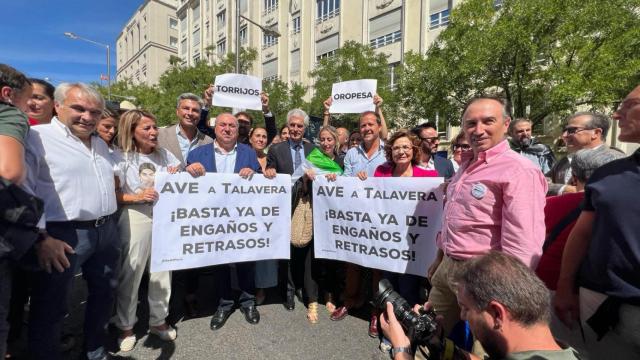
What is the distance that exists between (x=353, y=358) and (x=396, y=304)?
172cm

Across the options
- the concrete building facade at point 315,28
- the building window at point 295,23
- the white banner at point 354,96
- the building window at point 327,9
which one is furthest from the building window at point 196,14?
the white banner at point 354,96

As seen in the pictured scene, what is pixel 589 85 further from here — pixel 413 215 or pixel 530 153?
pixel 413 215

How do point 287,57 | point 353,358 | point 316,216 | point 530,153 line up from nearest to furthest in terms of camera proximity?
point 353,358, point 316,216, point 530,153, point 287,57

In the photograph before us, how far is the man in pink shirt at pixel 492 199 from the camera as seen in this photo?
A: 1.77m

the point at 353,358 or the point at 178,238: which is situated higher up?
the point at 178,238

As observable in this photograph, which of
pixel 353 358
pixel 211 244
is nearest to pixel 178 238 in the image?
pixel 211 244

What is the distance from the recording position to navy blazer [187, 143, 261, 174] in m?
3.39

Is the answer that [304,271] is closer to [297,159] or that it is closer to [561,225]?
[297,159]

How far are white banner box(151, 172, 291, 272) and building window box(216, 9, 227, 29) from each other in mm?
41938

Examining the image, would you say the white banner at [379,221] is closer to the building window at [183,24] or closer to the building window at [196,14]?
the building window at [196,14]

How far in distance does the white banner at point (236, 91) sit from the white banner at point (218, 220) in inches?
60.3

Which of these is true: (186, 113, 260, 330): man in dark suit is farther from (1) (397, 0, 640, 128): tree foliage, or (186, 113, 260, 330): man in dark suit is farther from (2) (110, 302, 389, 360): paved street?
(1) (397, 0, 640, 128): tree foliage

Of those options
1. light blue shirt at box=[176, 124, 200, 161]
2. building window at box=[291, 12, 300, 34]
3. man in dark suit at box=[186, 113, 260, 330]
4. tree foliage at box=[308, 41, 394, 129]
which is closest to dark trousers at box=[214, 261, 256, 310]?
man in dark suit at box=[186, 113, 260, 330]

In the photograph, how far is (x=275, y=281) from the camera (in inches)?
152
